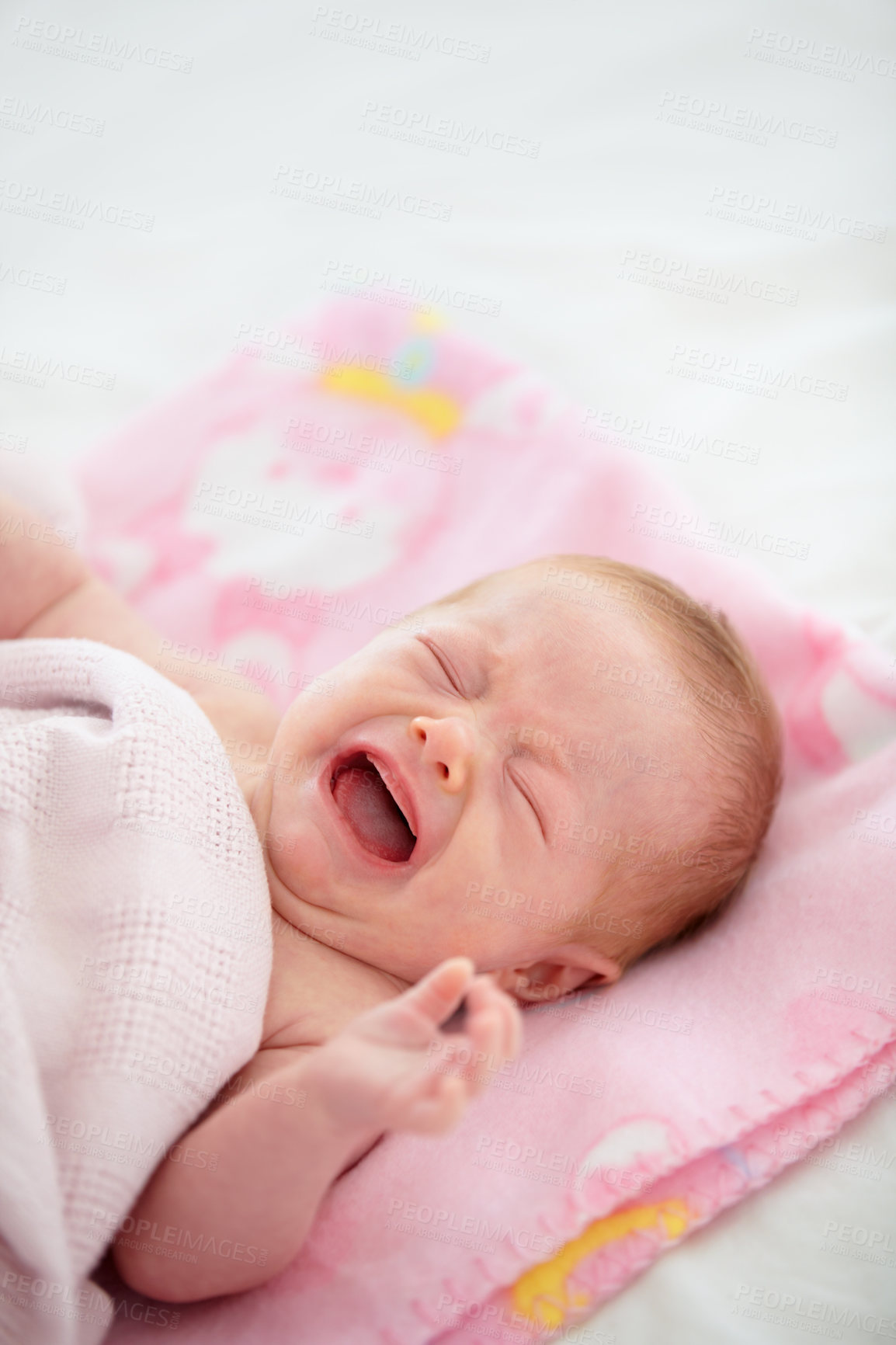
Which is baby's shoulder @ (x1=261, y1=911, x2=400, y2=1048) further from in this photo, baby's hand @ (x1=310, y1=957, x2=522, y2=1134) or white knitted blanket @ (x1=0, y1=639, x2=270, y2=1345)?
baby's hand @ (x1=310, y1=957, x2=522, y2=1134)

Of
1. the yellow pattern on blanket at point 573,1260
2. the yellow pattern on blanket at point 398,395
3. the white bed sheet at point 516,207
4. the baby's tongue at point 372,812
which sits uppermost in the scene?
the white bed sheet at point 516,207

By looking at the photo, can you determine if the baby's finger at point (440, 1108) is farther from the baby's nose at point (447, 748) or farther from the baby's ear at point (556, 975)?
the baby's ear at point (556, 975)

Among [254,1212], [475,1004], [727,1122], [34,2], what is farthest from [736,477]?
A: [34,2]

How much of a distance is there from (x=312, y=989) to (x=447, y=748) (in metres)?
0.38

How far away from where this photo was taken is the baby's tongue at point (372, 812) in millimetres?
1532

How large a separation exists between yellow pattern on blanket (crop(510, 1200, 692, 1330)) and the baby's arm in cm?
26

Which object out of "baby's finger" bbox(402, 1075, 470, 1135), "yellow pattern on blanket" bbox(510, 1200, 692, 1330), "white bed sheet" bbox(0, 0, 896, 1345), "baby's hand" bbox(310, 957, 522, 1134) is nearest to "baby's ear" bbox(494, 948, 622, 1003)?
"yellow pattern on blanket" bbox(510, 1200, 692, 1330)

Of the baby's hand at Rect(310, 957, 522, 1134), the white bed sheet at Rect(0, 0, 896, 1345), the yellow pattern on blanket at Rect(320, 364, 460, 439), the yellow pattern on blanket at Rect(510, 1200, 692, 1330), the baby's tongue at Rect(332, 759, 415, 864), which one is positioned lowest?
the yellow pattern on blanket at Rect(510, 1200, 692, 1330)

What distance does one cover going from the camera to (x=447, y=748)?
1.38 m

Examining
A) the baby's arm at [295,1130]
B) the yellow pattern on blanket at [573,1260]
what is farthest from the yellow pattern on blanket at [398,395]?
the yellow pattern on blanket at [573,1260]

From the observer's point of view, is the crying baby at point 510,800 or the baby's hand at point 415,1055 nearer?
the baby's hand at point 415,1055

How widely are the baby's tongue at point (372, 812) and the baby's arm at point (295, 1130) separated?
339mm

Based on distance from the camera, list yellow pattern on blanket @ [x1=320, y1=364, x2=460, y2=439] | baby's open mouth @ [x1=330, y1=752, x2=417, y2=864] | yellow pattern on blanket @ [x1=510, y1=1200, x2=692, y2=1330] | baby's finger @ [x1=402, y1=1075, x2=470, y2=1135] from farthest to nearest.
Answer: yellow pattern on blanket @ [x1=320, y1=364, x2=460, y2=439]
baby's open mouth @ [x1=330, y1=752, x2=417, y2=864]
yellow pattern on blanket @ [x1=510, y1=1200, x2=692, y2=1330]
baby's finger @ [x1=402, y1=1075, x2=470, y2=1135]

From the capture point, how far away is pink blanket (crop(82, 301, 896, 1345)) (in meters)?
1.31
